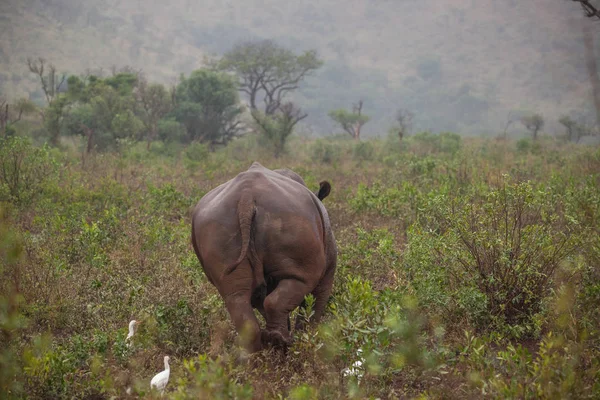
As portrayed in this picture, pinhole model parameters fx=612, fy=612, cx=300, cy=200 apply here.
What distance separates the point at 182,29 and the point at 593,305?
252ft

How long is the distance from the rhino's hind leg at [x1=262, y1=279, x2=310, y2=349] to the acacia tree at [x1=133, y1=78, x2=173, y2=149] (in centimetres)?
1850

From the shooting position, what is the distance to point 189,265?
6.12 meters

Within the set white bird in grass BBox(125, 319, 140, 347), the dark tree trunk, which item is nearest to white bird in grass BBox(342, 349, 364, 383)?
white bird in grass BBox(125, 319, 140, 347)

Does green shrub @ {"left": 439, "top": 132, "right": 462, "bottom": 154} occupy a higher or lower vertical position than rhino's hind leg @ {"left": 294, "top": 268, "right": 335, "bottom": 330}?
lower

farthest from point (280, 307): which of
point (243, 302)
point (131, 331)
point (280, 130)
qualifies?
point (280, 130)

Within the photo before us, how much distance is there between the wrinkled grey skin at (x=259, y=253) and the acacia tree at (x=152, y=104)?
60.0ft

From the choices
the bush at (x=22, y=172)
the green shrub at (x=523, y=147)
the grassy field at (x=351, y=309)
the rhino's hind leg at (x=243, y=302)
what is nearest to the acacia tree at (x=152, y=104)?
the bush at (x=22, y=172)

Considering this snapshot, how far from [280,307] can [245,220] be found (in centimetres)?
63

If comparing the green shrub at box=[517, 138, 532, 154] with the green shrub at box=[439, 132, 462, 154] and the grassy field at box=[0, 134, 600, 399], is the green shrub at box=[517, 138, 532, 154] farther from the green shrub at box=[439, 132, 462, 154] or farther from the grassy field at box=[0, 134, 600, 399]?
the grassy field at box=[0, 134, 600, 399]

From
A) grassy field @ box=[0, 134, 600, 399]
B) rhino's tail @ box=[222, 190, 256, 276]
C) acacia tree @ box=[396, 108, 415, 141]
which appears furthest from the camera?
acacia tree @ box=[396, 108, 415, 141]

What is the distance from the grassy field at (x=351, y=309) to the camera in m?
3.60

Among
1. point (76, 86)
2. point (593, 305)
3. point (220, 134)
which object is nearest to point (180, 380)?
point (593, 305)

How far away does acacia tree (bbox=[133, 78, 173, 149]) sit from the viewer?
876 inches

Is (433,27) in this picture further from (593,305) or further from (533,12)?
(593,305)
